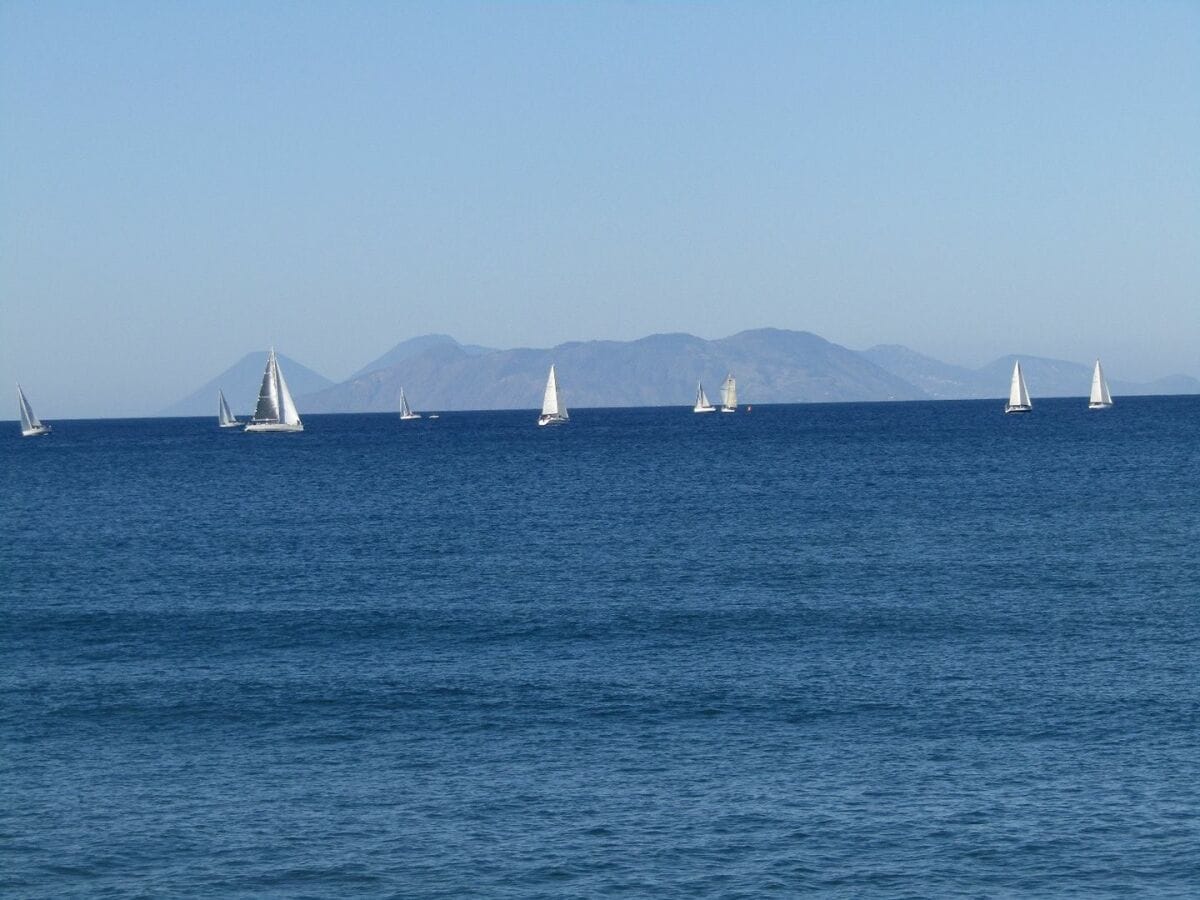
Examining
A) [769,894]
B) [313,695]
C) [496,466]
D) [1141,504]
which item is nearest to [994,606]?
[313,695]

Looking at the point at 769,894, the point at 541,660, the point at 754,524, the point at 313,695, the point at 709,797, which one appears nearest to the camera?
the point at 769,894

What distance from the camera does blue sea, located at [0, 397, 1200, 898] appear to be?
3519cm

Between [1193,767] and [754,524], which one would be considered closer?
[1193,767]

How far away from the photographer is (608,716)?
4744 centimetres

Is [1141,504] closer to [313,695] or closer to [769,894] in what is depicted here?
[313,695]

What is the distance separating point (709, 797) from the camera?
39.3m

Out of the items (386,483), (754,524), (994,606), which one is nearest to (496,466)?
(386,483)

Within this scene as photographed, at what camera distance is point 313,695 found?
5078 centimetres

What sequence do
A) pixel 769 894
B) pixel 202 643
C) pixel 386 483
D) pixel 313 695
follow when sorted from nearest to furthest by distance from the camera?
pixel 769 894
pixel 313 695
pixel 202 643
pixel 386 483

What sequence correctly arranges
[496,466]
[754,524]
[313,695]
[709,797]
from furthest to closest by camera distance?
[496,466], [754,524], [313,695], [709,797]

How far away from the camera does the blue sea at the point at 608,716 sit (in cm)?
3519

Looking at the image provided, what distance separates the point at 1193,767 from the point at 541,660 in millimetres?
23436

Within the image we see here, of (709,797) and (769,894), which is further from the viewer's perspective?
(709,797)

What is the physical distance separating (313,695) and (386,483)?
10880 cm
